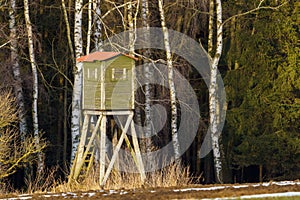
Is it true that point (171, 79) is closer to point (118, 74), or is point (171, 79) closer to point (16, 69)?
point (118, 74)

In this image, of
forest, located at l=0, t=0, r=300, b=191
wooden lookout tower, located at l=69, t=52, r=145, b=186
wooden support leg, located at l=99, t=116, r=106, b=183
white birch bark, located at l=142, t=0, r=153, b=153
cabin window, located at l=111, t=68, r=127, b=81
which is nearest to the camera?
wooden support leg, located at l=99, t=116, r=106, b=183

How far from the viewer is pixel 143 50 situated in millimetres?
21484

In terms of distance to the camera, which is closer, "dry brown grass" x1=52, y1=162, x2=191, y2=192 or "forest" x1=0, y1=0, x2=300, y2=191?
"dry brown grass" x1=52, y1=162, x2=191, y2=192

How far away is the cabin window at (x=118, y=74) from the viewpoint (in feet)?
47.4

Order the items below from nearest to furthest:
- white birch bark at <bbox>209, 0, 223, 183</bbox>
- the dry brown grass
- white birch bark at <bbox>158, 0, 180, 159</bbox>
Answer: the dry brown grass < white birch bark at <bbox>209, 0, 223, 183</bbox> < white birch bark at <bbox>158, 0, 180, 159</bbox>

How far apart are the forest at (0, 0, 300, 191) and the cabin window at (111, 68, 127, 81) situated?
340 cm

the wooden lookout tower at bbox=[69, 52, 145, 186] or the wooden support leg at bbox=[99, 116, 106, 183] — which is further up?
the wooden lookout tower at bbox=[69, 52, 145, 186]

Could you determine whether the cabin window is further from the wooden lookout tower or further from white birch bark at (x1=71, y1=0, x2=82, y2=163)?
white birch bark at (x1=71, y1=0, x2=82, y2=163)

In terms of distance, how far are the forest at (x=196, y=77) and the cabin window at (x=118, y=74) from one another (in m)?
3.40

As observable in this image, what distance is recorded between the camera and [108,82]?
14.4m

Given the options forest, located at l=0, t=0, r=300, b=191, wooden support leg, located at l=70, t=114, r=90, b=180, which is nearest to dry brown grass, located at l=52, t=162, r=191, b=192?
wooden support leg, located at l=70, t=114, r=90, b=180

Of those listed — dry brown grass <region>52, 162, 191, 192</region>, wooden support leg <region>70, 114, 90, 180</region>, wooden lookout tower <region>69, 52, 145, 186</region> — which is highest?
wooden lookout tower <region>69, 52, 145, 186</region>

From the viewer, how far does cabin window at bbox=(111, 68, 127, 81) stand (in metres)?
14.5

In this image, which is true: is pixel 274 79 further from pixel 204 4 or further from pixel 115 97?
pixel 115 97
